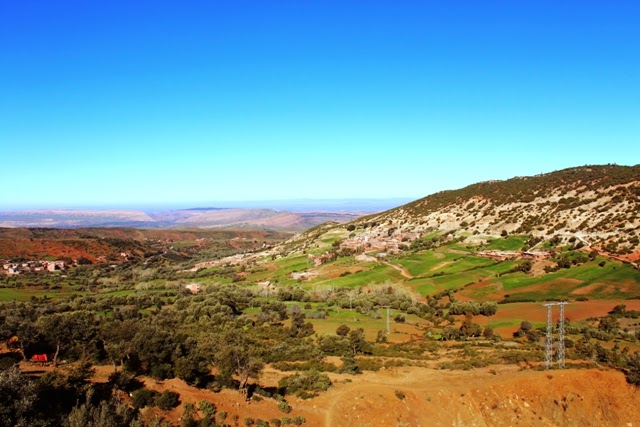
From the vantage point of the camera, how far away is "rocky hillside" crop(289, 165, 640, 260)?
257 feet

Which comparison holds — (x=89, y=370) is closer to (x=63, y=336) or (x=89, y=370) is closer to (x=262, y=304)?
(x=63, y=336)

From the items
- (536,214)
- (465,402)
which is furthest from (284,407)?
(536,214)

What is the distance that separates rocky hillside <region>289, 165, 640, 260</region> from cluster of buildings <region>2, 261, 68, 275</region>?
2693 inches

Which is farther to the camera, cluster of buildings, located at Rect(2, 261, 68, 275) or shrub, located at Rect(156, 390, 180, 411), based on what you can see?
cluster of buildings, located at Rect(2, 261, 68, 275)

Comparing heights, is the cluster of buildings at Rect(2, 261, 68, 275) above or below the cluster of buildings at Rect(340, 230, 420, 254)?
below

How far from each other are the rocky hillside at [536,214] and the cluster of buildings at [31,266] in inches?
2693

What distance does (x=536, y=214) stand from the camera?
97438 millimetres

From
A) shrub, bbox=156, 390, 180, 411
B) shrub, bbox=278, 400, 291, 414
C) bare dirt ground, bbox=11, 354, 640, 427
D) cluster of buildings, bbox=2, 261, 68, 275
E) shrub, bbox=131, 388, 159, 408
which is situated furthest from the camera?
cluster of buildings, bbox=2, 261, 68, 275

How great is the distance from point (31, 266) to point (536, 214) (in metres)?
128

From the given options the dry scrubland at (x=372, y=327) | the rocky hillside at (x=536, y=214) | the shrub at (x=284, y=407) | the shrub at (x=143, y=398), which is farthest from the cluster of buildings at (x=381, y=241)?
the shrub at (x=143, y=398)

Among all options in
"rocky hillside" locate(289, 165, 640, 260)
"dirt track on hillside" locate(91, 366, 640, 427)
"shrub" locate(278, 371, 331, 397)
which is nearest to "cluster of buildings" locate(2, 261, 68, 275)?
"rocky hillside" locate(289, 165, 640, 260)

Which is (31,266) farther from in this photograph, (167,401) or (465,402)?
(465,402)

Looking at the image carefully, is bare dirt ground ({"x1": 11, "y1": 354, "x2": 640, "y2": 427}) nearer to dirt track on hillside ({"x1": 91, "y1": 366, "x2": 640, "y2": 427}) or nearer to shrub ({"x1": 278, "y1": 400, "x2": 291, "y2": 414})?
dirt track on hillside ({"x1": 91, "y1": 366, "x2": 640, "y2": 427})

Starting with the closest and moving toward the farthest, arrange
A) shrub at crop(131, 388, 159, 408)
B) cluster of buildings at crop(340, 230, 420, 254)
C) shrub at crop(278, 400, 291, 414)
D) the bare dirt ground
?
shrub at crop(131, 388, 159, 408) < the bare dirt ground < shrub at crop(278, 400, 291, 414) < cluster of buildings at crop(340, 230, 420, 254)
